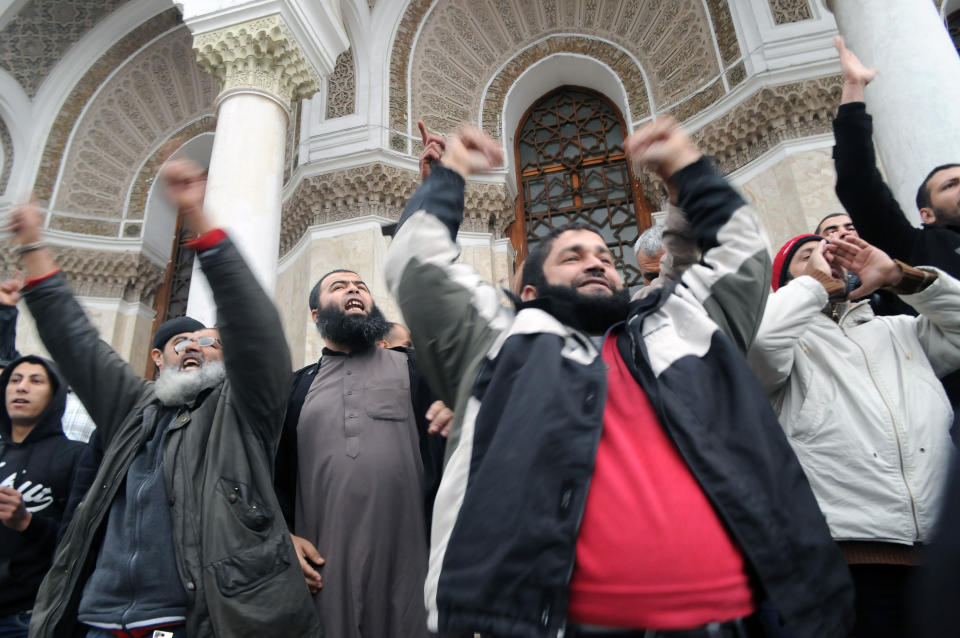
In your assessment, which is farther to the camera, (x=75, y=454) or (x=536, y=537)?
(x=75, y=454)

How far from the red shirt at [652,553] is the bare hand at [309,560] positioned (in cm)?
94

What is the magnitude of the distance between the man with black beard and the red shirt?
0.84 metres

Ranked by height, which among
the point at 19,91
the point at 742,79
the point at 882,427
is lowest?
the point at 882,427

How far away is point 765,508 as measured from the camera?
103 cm

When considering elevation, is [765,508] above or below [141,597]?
above

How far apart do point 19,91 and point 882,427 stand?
32.7 ft

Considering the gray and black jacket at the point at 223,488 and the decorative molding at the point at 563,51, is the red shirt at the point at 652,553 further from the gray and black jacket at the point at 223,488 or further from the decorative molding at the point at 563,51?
the decorative molding at the point at 563,51

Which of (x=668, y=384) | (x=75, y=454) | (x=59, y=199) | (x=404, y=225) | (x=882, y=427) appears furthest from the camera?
(x=59, y=199)

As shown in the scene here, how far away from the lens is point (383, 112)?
662cm

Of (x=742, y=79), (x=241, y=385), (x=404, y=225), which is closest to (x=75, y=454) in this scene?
(x=241, y=385)

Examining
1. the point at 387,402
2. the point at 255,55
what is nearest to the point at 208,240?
the point at 387,402

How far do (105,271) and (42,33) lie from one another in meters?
3.27

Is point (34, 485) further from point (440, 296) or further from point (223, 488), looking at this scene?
point (440, 296)

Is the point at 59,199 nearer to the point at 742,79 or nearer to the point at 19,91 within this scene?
the point at 19,91
